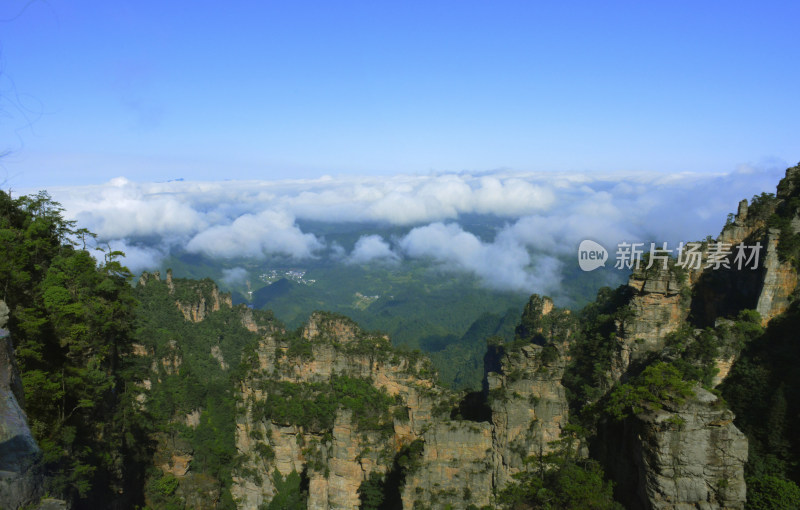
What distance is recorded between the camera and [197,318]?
79.0 metres

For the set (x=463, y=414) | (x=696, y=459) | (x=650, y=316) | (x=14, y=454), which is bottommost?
(x=463, y=414)

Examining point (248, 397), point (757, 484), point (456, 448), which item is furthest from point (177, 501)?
point (757, 484)

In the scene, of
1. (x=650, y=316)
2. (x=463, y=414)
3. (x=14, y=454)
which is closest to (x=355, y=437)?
(x=463, y=414)

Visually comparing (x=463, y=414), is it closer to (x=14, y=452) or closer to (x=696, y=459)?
(x=696, y=459)
